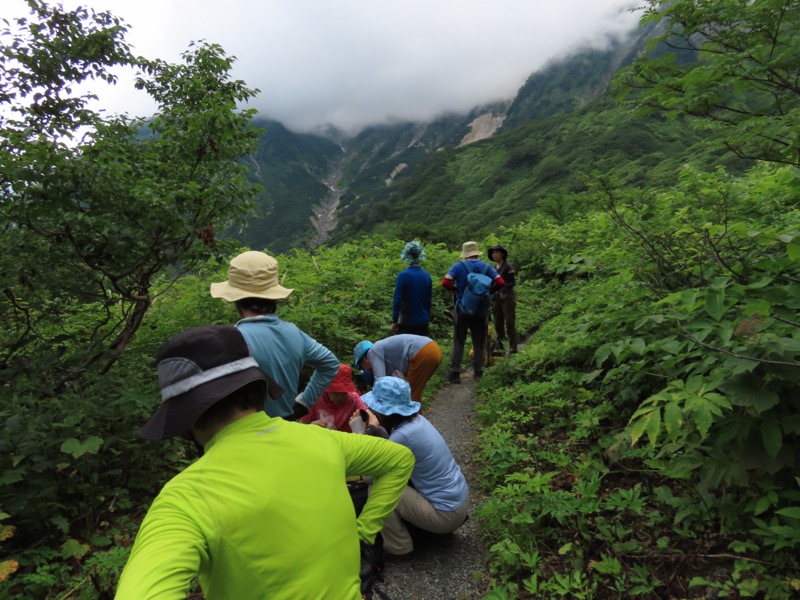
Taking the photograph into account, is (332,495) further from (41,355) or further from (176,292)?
(176,292)

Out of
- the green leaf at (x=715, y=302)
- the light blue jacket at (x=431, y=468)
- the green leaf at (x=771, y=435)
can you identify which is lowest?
the light blue jacket at (x=431, y=468)

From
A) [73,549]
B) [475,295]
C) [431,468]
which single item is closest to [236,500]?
[431,468]

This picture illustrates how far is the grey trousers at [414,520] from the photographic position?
10.8 feet

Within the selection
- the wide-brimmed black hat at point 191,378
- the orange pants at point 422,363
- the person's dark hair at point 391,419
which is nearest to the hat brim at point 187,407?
the wide-brimmed black hat at point 191,378

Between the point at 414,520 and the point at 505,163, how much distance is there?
94256 millimetres

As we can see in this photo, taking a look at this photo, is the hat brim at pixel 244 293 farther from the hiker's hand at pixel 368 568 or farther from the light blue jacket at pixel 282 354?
the hiker's hand at pixel 368 568

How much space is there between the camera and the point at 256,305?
2.69 meters

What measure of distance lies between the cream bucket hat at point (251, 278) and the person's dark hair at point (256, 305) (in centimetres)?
5

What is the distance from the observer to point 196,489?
1.16 meters

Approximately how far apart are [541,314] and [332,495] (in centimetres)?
1016

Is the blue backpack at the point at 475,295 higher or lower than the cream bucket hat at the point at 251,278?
lower

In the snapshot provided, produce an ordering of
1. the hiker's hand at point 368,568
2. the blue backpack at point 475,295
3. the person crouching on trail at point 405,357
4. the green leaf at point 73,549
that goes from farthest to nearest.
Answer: the blue backpack at point 475,295 → the person crouching on trail at point 405,357 → the green leaf at point 73,549 → the hiker's hand at point 368,568

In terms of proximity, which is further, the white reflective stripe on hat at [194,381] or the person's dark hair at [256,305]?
the person's dark hair at [256,305]

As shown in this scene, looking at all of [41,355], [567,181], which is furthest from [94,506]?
[567,181]
